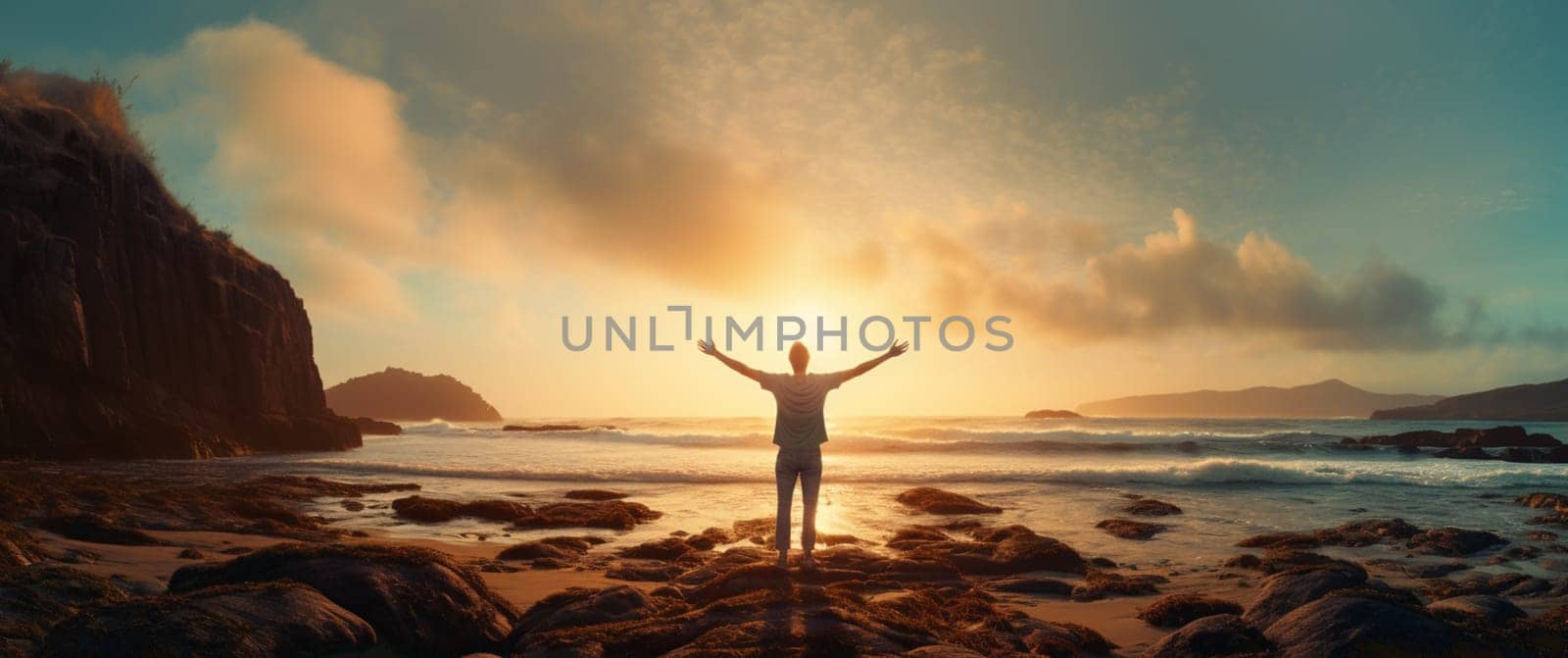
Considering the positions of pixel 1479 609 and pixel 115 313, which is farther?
pixel 115 313

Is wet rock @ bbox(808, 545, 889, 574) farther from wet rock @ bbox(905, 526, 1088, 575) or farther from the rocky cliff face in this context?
the rocky cliff face

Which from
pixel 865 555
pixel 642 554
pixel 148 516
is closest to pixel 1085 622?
pixel 865 555

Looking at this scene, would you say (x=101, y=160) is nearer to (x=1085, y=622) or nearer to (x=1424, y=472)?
(x=1085, y=622)

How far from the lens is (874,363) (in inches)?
323

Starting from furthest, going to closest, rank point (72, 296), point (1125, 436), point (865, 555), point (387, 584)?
point (1125, 436)
point (72, 296)
point (865, 555)
point (387, 584)

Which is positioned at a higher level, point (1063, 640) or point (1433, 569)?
point (1063, 640)

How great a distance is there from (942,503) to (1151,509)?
16.2 feet

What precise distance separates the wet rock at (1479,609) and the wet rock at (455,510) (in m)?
15.7

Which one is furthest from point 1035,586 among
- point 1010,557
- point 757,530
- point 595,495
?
point 595,495

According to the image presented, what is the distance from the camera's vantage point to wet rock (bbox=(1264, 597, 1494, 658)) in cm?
545

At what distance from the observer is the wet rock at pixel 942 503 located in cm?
1869

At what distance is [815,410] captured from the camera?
810 cm

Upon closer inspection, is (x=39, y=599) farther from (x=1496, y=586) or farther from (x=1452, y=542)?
(x=1452, y=542)

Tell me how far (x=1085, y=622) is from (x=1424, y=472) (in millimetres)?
30030
